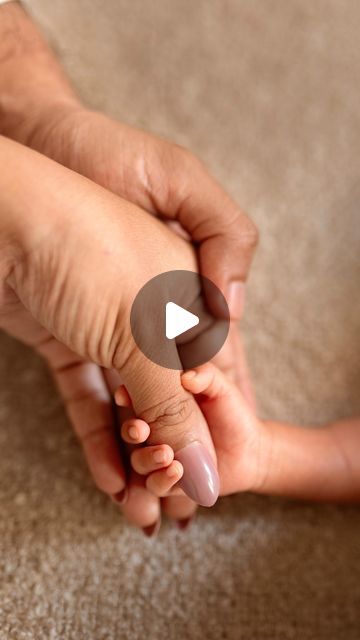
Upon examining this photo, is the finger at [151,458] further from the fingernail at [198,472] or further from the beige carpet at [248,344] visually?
the beige carpet at [248,344]

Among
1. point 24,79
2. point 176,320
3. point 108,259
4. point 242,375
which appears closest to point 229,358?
point 242,375

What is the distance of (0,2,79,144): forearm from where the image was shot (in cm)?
→ 73

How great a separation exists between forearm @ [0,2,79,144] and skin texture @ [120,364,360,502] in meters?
0.34

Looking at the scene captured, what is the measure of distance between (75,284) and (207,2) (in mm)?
→ 658

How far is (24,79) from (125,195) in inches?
7.8

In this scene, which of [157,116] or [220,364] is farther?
[157,116]

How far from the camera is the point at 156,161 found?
0.69 meters

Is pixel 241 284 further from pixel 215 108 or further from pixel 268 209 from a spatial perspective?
pixel 215 108

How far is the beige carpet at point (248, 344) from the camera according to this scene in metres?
0.67

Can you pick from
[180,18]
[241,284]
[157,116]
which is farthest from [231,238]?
[180,18]

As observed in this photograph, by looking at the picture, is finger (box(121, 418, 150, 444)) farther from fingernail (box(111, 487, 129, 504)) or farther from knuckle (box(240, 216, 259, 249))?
knuckle (box(240, 216, 259, 249))

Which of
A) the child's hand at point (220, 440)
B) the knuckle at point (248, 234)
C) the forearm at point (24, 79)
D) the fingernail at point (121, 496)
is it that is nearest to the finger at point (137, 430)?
the child's hand at point (220, 440)

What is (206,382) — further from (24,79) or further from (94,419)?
(24,79)

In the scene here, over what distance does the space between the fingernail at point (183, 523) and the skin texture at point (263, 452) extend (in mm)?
59
